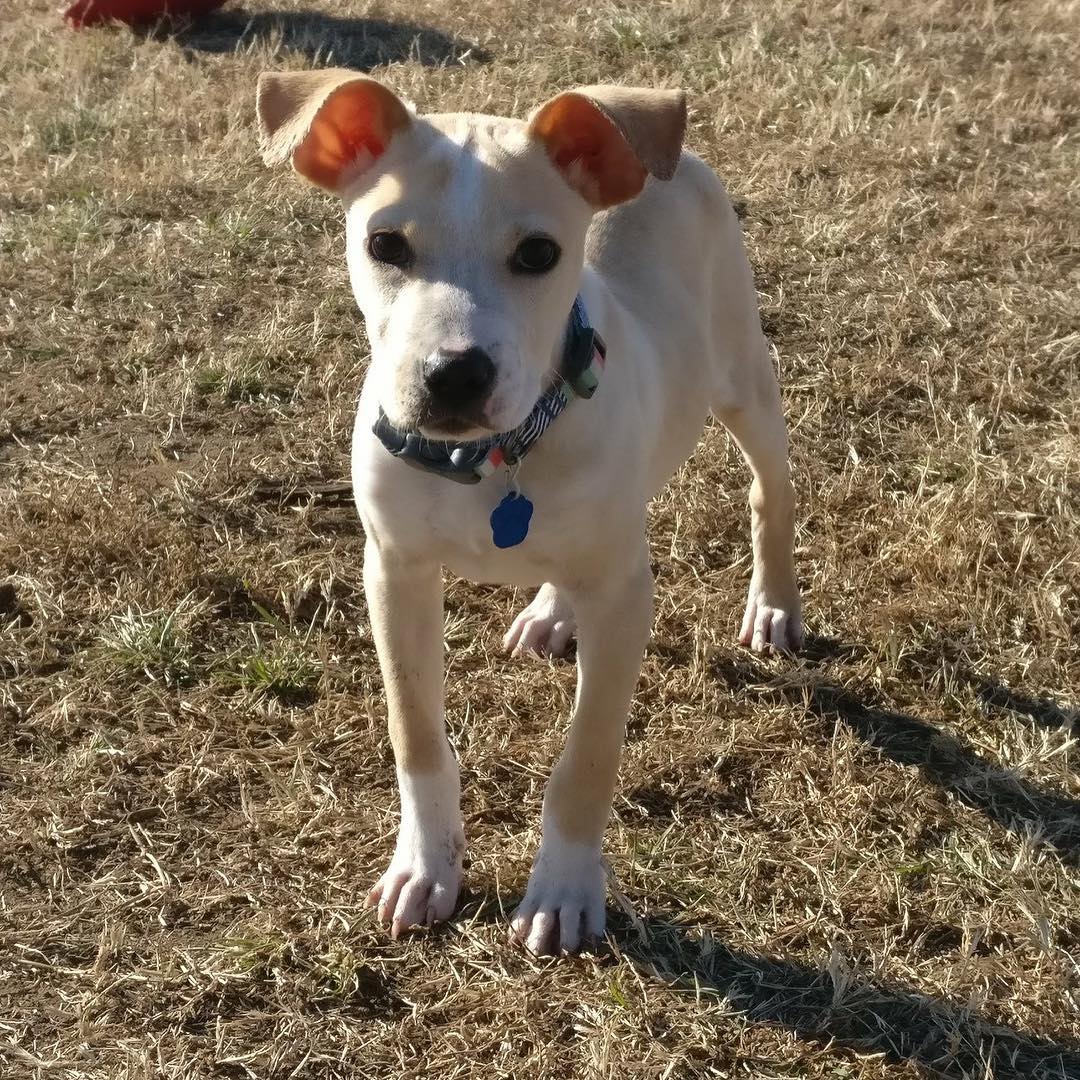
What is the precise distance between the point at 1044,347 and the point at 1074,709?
2.25 meters

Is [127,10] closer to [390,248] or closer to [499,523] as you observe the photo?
[390,248]

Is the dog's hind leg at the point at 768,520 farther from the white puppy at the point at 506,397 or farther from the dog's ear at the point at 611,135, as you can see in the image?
the dog's ear at the point at 611,135

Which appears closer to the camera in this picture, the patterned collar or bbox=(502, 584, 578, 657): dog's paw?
the patterned collar

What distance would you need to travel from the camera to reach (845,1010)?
3.09 m

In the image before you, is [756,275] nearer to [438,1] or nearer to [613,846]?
[613,846]

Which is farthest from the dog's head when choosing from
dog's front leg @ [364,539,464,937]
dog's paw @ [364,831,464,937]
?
dog's paw @ [364,831,464,937]

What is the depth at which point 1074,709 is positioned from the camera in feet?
13.1

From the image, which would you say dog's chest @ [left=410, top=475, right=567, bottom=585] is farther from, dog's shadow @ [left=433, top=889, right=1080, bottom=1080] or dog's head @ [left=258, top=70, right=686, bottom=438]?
dog's shadow @ [left=433, top=889, right=1080, bottom=1080]

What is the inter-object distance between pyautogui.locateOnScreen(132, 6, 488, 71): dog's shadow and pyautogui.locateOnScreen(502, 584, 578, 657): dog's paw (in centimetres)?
548

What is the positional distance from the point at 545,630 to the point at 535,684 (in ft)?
0.66

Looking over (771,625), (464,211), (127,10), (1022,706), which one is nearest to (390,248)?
(464,211)

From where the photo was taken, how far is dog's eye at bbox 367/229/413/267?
8.87ft

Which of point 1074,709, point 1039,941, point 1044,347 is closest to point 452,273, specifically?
point 1039,941

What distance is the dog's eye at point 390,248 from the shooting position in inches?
106
